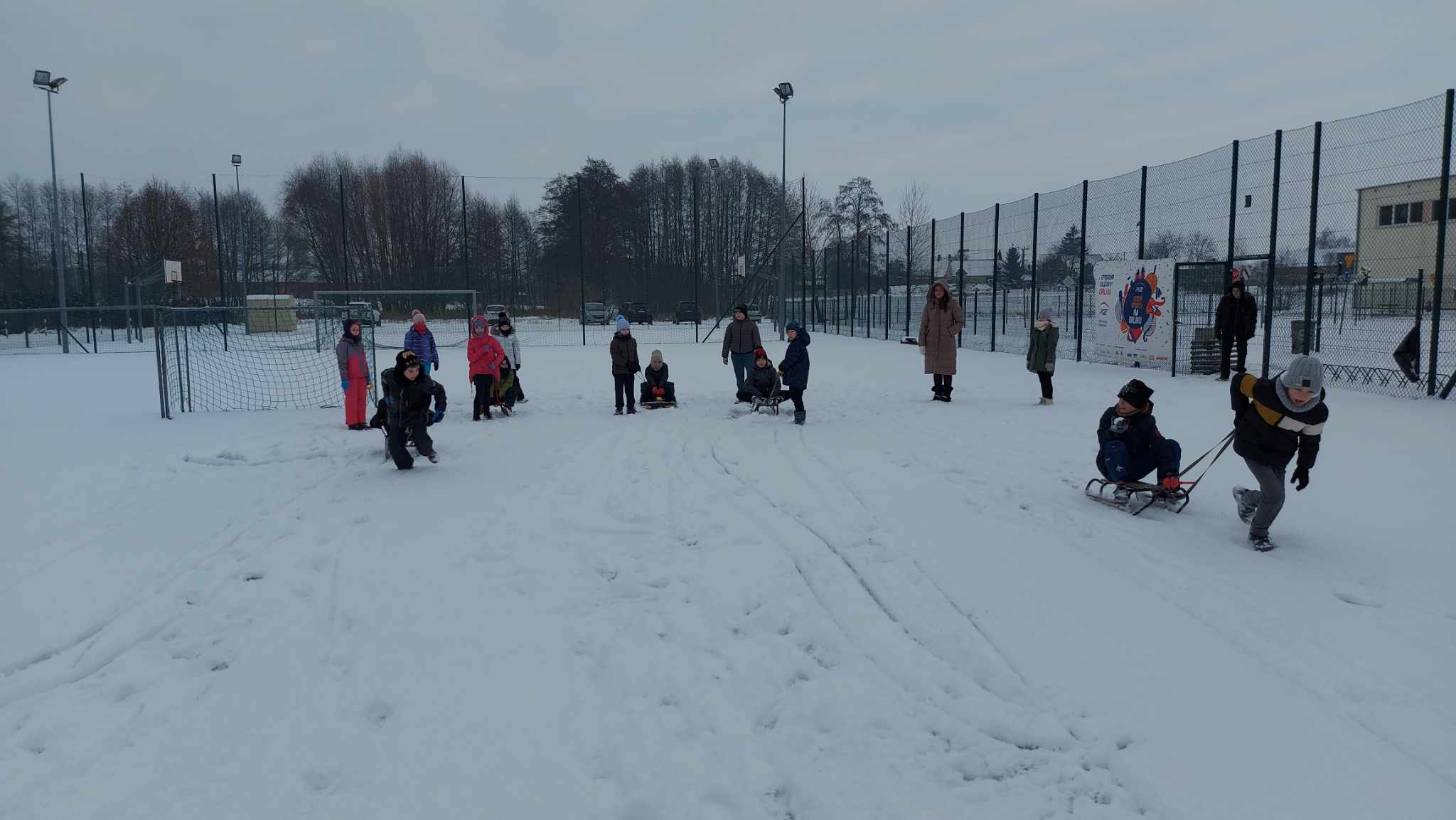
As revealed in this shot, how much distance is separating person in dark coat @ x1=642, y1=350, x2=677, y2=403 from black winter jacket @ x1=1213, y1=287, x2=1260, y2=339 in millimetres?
8357

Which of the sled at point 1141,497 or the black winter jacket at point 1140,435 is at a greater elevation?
the black winter jacket at point 1140,435

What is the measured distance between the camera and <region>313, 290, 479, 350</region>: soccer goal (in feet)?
104

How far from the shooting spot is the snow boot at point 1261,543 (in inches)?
221

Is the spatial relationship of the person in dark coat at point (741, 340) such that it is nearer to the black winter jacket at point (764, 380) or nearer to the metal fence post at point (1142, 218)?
the black winter jacket at point (764, 380)

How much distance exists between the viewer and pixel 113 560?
5.77 meters

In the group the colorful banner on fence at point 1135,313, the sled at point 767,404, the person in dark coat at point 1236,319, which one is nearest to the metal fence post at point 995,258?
the colorful banner on fence at point 1135,313

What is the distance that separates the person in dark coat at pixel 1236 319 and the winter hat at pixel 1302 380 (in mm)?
9176

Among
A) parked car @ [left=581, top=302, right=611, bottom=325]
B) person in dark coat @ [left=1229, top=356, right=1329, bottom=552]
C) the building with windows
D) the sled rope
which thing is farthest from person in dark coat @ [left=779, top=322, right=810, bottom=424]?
parked car @ [left=581, top=302, right=611, bottom=325]

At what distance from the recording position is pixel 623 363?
1232 cm

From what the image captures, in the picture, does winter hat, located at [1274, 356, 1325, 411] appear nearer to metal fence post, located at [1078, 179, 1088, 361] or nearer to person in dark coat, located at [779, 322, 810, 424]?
person in dark coat, located at [779, 322, 810, 424]

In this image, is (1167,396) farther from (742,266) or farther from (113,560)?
(742,266)

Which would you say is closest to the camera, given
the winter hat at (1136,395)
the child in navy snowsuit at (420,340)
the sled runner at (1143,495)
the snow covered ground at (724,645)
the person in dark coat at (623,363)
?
the snow covered ground at (724,645)

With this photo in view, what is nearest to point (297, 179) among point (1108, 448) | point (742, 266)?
point (742, 266)

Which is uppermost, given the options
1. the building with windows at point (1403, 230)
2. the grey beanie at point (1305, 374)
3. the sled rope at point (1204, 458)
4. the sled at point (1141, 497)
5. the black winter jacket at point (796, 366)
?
the building with windows at point (1403, 230)
